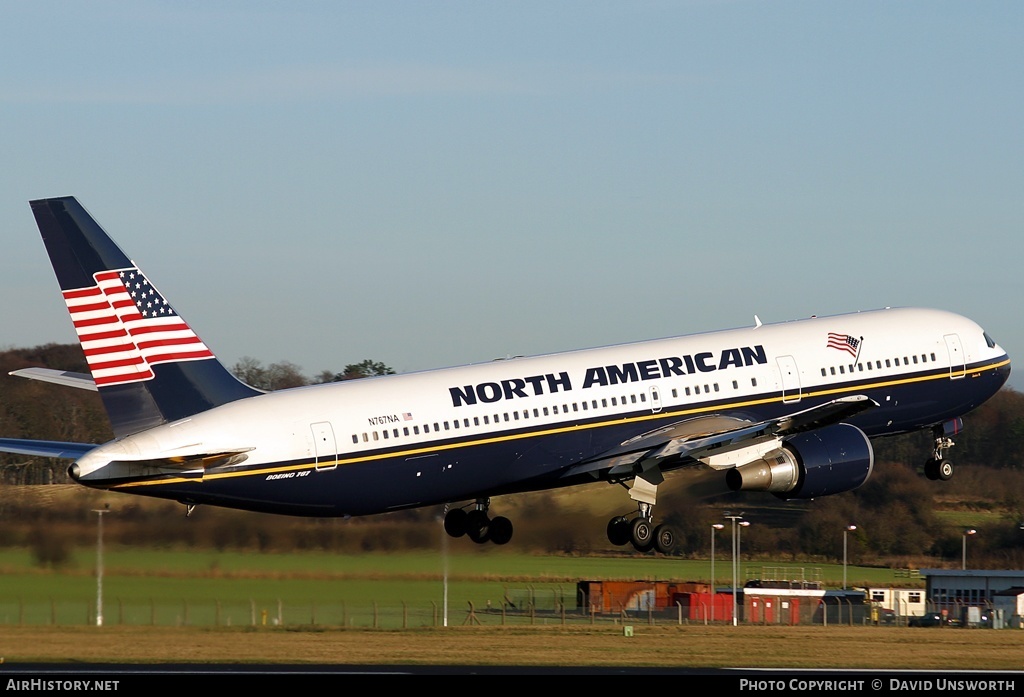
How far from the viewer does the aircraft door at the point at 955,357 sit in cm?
5181

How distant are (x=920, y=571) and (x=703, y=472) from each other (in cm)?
2896

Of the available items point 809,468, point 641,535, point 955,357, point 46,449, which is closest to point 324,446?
point 46,449

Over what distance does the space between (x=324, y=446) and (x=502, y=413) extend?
5.25 meters

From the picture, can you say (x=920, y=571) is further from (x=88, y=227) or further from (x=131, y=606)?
(x=88, y=227)

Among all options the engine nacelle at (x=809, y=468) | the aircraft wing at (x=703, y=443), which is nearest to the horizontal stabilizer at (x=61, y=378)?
the aircraft wing at (x=703, y=443)

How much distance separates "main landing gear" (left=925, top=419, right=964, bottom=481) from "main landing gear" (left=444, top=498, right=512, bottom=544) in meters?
14.4

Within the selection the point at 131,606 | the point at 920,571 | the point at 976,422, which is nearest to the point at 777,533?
the point at 920,571

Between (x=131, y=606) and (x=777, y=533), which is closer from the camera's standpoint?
(x=131, y=606)

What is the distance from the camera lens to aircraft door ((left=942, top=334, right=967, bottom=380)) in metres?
51.8

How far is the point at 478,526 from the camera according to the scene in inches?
1919

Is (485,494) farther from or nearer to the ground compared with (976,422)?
nearer to the ground
